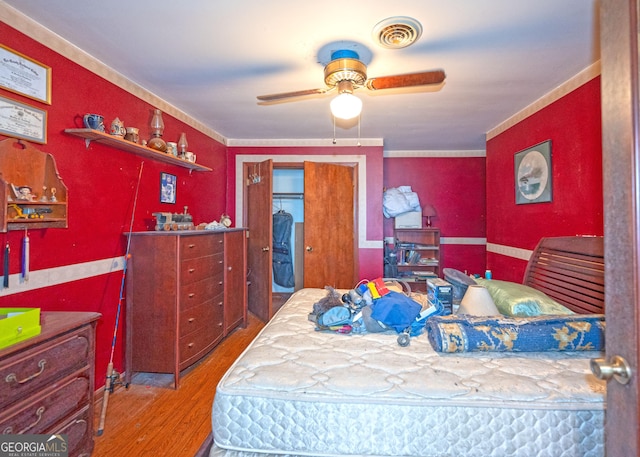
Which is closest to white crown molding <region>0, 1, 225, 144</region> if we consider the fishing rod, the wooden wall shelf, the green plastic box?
the wooden wall shelf

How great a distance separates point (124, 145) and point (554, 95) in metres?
3.56

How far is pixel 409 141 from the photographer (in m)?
4.53

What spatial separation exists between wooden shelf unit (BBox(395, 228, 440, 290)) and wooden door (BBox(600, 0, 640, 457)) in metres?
4.04

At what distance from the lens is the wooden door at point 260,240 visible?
3.82m

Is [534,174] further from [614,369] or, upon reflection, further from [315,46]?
[614,369]

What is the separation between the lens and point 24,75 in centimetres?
174

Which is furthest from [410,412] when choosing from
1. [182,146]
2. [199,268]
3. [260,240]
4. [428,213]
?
[428,213]

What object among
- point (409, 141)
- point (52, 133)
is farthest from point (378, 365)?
point (409, 141)

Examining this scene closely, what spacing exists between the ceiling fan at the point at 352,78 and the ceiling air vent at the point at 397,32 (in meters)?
0.20

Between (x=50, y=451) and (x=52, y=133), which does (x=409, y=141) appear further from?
(x=50, y=451)

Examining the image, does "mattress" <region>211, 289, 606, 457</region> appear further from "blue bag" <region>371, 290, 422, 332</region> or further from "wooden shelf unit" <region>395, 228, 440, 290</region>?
"wooden shelf unit" <region>395, 228, 440, 290</region>

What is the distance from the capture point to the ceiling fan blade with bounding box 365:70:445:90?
1856 millimetres

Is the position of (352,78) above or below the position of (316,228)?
above

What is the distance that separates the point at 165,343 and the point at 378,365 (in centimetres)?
187
